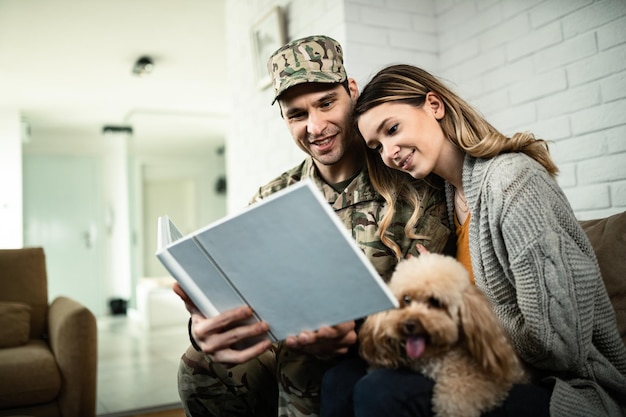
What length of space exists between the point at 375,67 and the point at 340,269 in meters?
1.72

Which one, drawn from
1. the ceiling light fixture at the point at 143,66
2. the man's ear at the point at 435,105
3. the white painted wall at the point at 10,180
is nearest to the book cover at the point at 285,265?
the man's ear at the point at 435,105

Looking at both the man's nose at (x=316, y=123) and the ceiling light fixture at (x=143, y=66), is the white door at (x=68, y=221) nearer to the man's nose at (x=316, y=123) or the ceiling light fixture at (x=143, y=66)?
the ceiling light fixture at (x=143, y=66)

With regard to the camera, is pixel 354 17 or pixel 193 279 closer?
pixel 193 279

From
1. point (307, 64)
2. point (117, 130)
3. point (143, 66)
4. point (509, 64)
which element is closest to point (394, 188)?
point (307, 64)

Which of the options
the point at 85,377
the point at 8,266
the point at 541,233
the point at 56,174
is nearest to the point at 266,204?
the point at 541,233

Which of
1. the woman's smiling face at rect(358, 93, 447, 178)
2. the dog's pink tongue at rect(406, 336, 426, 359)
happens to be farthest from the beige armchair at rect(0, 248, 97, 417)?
the dog's pink tongue at rect(406, 336, 426, 359)

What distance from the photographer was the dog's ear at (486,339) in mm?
896

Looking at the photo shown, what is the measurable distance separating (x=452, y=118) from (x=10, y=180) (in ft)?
17.1

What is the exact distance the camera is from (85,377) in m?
2.45

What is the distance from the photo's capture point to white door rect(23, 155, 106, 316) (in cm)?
692

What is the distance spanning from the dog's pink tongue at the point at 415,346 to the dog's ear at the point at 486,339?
0.24 ft

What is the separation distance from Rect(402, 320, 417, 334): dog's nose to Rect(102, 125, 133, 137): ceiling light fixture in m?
6.57

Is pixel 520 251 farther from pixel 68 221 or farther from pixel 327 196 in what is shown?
pixel 68 221

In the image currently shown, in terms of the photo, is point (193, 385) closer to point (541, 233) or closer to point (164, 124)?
point (541, 233)
